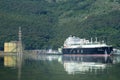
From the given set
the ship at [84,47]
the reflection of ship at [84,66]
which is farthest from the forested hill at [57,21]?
the reflection of ship at [84,66]

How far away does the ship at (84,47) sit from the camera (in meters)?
118

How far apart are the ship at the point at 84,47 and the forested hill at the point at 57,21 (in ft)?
21.8

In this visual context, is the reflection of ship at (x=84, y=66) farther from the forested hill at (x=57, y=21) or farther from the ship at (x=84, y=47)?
the forested hill at (x=57, y=21)

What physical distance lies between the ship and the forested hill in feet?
21.8

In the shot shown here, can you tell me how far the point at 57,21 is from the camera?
16825cm

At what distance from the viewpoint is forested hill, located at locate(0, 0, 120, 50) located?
5604 inches

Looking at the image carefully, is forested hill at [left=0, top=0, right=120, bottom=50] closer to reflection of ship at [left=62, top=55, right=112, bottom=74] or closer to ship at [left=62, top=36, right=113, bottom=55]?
ship at [left=62, top=36, right=113, bottom=55]

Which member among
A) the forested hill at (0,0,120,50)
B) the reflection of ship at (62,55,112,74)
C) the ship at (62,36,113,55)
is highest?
the forested hill at (0,0,120,50)

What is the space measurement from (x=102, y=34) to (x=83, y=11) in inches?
1354

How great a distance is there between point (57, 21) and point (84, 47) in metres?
42.7

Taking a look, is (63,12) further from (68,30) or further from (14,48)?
(14,48)

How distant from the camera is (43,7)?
7146 inches

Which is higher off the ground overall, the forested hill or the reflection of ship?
the forested hill

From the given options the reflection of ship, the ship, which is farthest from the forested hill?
the reflection of ship
